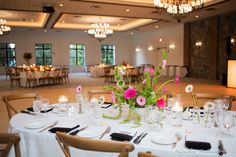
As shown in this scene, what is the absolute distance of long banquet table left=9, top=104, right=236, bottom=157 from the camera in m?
1.63

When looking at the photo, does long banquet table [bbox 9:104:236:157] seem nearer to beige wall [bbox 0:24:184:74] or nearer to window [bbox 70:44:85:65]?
beige wall [bbox 0:24:184:74]

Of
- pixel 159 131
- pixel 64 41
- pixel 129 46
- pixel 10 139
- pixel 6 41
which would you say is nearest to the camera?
pixel 10 139

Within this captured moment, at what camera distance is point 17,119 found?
2.40m

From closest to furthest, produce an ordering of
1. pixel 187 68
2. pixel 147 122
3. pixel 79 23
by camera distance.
Answer: pixel 147 122 < pixel 187 68 < pixel 79 23

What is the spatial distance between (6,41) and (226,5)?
1638cm

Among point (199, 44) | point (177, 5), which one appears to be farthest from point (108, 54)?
point (177, 5)

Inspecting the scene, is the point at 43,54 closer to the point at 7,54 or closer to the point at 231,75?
the point at 7,54

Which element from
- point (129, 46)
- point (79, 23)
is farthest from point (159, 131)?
point (129, 46)

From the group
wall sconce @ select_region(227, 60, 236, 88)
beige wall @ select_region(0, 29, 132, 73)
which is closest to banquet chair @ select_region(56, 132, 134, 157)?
wall sconce @ select_region(227, 60, 236, 88)

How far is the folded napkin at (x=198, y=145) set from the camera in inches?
64.3

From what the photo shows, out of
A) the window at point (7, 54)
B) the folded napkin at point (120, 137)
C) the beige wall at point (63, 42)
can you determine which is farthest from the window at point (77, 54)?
the folded napkin at point (120, 137)

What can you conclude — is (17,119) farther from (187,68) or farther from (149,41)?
(149,41)

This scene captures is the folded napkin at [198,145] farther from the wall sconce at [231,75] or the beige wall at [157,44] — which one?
the beige wall at [157,44]

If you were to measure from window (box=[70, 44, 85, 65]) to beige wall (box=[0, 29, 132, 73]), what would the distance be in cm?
39
